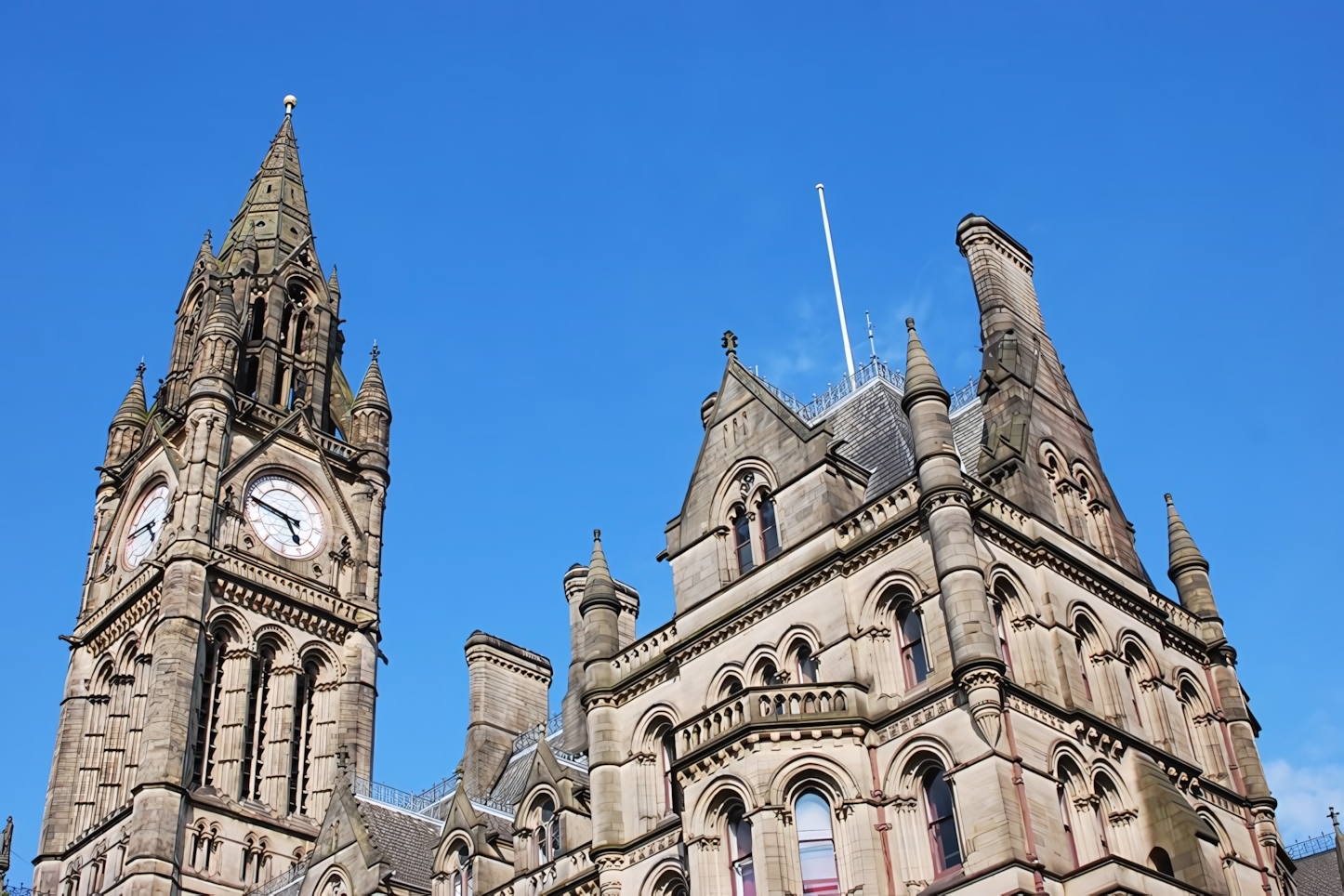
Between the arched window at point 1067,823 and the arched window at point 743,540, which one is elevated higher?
the arched window at point 743,540

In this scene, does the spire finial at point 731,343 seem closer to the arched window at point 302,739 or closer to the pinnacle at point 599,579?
the pinnacle at point 599,579

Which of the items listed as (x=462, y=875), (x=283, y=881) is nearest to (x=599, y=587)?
(x=462, y=875)

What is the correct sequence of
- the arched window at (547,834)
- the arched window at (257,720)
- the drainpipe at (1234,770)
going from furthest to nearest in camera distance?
the arched window at (257,720) → the arched window at (547,834) → the drainpipe at (1234,770)

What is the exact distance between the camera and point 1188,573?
36.5 metres

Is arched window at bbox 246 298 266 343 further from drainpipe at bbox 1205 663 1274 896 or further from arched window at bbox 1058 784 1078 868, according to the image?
arched window at bbox 1058 784 1078 868

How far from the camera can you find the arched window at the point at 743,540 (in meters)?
33.8

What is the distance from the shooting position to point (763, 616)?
32.1 metres

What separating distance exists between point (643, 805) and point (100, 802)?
2828 centimetres

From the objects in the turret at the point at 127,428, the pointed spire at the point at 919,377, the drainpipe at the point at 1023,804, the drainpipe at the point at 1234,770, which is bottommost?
the drainpipe at the point at 1023,804

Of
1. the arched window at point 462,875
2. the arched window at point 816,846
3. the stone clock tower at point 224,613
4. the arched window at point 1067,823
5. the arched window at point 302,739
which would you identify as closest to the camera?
the arched window at point 1067,823

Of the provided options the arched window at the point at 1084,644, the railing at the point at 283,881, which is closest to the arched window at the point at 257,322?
the railing at the point at 283,881

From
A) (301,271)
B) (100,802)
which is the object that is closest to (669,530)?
(100,802)

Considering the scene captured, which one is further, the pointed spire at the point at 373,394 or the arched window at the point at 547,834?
the pointed spire at the point at 373,394

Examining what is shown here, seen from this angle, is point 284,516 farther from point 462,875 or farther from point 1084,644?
point 1084,644
